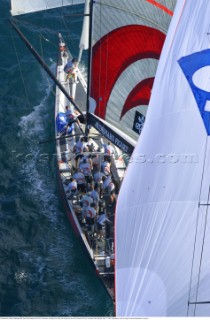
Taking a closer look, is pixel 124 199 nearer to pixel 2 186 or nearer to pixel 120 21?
pixel 120 21

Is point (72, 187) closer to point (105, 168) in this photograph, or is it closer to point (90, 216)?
point (105, 168)

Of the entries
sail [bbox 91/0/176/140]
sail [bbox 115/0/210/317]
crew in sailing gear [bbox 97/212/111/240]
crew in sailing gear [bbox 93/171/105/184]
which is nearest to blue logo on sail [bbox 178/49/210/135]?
sail [bbox 115/0/210/317]

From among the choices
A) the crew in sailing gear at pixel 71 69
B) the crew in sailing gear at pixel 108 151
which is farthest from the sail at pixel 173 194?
the crew in sailing gear at pixel 71 69

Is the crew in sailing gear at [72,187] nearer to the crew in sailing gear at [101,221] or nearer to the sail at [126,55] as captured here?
the crew in sailing gear at [101,221]

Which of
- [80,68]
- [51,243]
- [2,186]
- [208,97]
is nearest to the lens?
[208,97]

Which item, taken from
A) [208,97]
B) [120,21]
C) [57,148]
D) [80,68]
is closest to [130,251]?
[208,97]

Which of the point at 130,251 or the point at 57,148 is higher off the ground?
the point at 57,148

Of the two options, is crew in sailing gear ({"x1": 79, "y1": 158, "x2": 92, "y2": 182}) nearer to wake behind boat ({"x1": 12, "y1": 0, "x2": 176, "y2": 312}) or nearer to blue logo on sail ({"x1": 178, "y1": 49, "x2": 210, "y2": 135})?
wake behind boat ({"x1": 12, "y1": 0, "x2": 176, "y2": 312})

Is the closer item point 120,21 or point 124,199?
point 124,199
